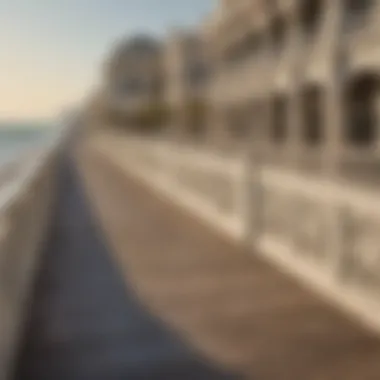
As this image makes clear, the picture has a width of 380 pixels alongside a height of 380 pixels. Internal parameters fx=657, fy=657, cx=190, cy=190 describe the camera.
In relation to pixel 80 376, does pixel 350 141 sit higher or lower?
lower

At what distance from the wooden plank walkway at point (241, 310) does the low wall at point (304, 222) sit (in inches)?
7.4

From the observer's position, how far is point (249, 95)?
98.3 feet

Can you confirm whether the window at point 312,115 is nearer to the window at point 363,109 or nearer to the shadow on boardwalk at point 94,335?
the window at point 363,109

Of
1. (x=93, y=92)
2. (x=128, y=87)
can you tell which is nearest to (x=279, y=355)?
(x=128, y=87)

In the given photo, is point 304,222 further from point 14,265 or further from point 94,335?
point 14,265

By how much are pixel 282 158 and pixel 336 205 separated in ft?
30.9

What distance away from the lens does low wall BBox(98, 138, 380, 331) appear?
5.22m

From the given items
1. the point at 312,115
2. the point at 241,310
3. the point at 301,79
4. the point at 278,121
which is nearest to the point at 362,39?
the point at 301,79

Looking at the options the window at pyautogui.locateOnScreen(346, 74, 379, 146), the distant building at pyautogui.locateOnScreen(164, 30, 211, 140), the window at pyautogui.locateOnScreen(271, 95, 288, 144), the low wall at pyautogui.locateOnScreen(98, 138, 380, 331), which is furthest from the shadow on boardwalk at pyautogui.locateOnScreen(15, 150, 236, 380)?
the distant building at pyautogui.locateOnScreen(164, 30, 211, 140)

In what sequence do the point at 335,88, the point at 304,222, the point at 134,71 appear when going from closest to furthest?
the point at 304,222 < the point at 335,88 < the point at 134,71

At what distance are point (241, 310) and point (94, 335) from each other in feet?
4.28

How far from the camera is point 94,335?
5.00 metres

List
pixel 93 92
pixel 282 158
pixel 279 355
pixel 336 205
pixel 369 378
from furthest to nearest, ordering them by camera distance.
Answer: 1. pixel 93 92
2. pixel 282 158
3. pixel 336 205
4. pixel 279 355
5. pixel 369 378

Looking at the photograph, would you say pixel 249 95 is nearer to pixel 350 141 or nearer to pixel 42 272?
pixel 350 141
